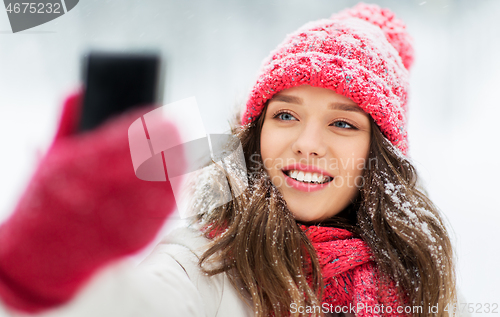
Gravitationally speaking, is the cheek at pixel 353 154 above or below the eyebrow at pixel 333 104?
below

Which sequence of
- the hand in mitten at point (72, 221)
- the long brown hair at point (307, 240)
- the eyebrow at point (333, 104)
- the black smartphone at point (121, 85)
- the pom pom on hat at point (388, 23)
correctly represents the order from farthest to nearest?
1. the pom pom on hat at point (388, 23)
2. the eyebrow at point (333, 104)
3. the long brown hair at point (307, 240)
4. the black smartphone at point (121, 85)
5. the hand in mitten at point (72, 221)

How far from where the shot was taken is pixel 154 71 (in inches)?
25.8

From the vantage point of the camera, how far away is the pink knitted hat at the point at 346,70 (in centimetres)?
89

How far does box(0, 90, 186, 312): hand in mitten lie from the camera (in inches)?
13.7

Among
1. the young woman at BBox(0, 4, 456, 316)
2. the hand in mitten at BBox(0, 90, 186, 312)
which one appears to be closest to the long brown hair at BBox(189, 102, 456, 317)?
the young woman at BBox(0, 4, 456, 316)

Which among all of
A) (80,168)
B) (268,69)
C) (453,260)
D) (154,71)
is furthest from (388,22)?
(80,168)

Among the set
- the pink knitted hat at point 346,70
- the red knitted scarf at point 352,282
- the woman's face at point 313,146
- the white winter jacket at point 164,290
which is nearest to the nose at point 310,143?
the woman's face at point 313,146

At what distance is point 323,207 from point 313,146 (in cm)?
20

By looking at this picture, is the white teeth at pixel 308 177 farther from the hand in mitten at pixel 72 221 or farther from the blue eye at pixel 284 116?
the hand in mitten at pixel 72 221

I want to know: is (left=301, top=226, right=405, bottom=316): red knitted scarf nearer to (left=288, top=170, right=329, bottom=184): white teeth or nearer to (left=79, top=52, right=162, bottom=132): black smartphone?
(left=288, top=170, right=329, bottom=184): white teeth

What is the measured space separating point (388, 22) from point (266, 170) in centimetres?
76

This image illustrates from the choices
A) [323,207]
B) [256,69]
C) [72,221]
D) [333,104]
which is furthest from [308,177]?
[72,221]

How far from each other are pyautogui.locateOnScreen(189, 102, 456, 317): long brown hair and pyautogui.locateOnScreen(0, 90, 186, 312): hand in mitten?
1.25ft

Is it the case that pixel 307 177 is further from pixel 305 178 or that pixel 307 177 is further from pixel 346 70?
pixel 346 70
